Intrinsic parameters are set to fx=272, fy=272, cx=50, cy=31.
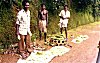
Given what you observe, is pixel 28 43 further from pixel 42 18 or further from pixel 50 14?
pixel 50 14

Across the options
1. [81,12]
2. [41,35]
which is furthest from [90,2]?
[41,35]

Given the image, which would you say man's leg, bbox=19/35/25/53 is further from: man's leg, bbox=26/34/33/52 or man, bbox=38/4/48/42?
man, bbox=38/4/48/42

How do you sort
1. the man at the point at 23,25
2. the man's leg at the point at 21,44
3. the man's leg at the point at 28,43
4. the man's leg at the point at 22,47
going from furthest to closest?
the man's leg at the point at 28,43, the man's leg at the point at 21,44, the man's leg at the point at 22,47, the man at the point at 23,25

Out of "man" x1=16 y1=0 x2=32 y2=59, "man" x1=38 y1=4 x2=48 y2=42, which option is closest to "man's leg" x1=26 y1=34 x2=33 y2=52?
"man" x1=16 y1=0 x2=32 y2=59

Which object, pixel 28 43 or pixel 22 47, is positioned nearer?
pixel 22 47

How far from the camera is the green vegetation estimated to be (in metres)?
11.5

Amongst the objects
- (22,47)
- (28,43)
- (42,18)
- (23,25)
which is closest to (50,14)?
(42,18)

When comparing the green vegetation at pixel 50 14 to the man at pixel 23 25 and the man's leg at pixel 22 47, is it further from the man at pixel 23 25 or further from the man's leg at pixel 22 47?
the man at pixel 23 25

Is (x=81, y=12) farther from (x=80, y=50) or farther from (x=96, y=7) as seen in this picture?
(x=80, y=50)

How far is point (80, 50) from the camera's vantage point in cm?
1237

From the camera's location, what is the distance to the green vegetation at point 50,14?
11547 mm

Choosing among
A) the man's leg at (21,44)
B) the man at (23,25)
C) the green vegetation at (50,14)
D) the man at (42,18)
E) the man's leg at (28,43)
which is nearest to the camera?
the man at (23,25)

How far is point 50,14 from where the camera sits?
1591cm

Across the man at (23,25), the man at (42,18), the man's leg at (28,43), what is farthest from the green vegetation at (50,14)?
Result: the man at (23,25)
